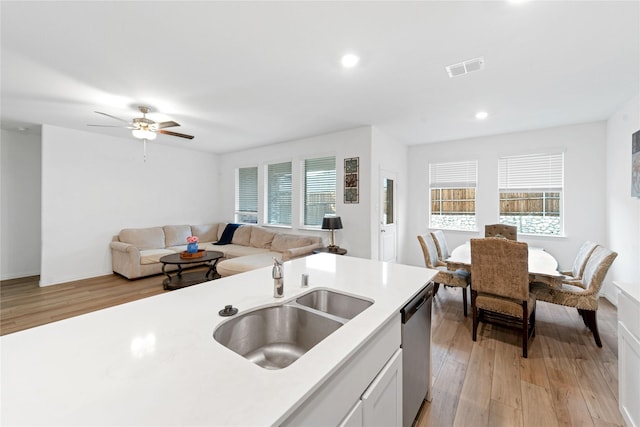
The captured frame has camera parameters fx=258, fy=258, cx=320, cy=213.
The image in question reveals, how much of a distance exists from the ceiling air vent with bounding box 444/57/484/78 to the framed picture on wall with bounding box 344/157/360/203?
2.01 meters

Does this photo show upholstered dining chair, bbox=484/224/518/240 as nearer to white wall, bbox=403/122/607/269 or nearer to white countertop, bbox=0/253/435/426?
white wall, bbox=403/122/607/269

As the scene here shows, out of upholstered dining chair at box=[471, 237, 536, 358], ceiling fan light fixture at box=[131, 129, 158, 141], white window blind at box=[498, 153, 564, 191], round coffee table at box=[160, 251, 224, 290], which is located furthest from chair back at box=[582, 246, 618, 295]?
ceiling fan light fixture at box=[131, 129, 158, 141]

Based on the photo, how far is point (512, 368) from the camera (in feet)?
7.18

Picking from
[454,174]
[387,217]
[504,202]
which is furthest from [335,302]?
[454,174]

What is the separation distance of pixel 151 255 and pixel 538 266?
5.85 meters

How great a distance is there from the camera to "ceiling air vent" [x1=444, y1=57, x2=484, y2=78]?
2.35 metres

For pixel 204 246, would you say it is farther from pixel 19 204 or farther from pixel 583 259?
pixel 583 259

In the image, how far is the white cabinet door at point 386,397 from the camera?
106cm

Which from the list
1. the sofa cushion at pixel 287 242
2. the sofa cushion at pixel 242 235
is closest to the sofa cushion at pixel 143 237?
the sofa cushion at pixel 242 235

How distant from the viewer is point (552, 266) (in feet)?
9.04

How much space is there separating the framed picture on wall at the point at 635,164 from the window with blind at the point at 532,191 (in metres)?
1.20

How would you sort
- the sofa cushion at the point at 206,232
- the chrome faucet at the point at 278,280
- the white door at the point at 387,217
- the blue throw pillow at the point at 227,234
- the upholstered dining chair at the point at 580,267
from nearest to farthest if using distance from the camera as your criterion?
the chrome faucet at the point at 278,280, the upholstered dining chair at the point at 580,267, the white door at the point at 387,217, the blue throw pillow at the point at 227,234, the sofa cushion at the point at 206,232

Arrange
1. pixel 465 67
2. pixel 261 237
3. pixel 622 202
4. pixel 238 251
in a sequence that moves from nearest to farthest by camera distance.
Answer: pixel 465 67 < pixel 622 202 < pixel 238 251 < pixel 261 237

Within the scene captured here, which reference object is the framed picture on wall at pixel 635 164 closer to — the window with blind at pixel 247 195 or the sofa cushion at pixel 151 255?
the window with blind at pixel 247 195
